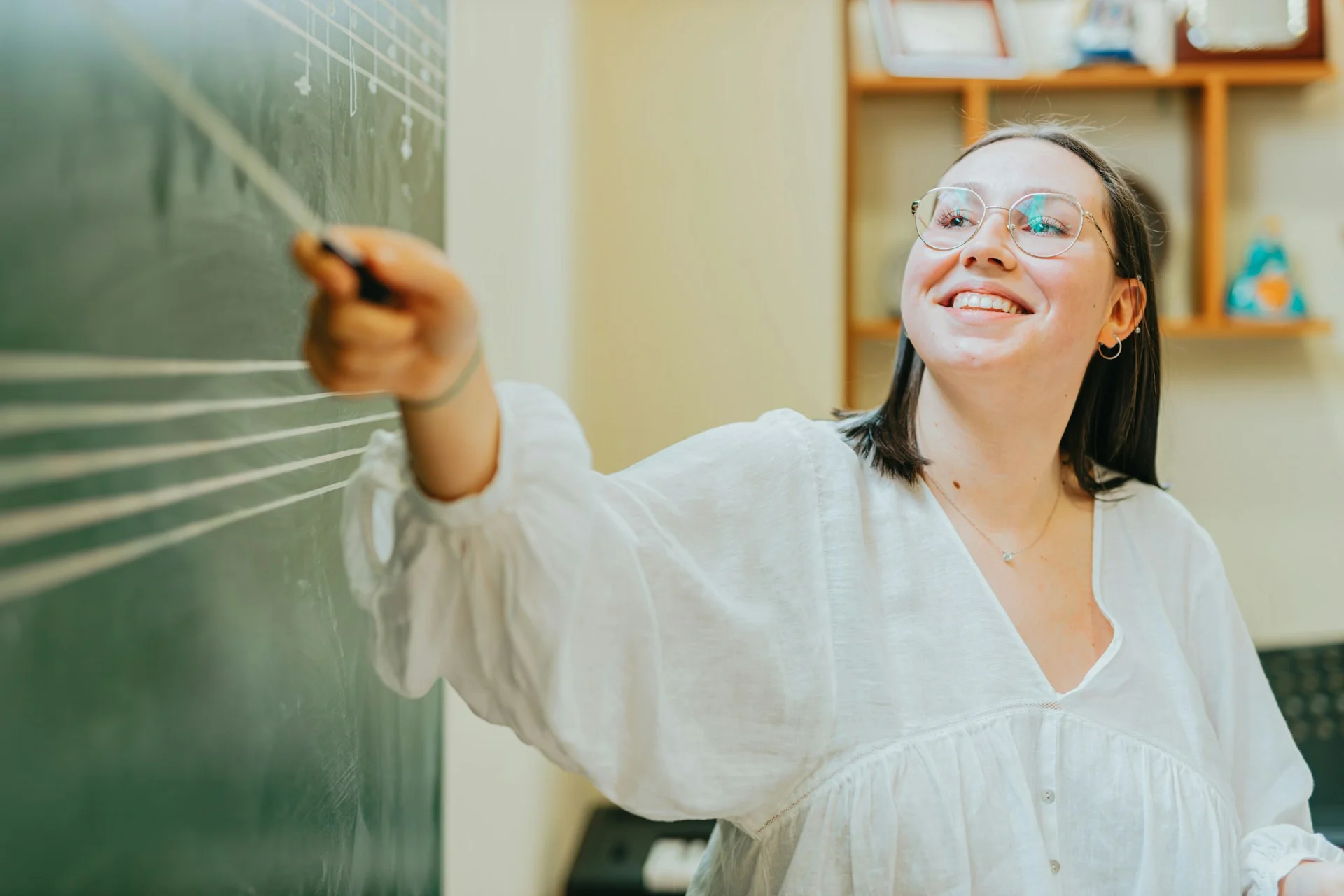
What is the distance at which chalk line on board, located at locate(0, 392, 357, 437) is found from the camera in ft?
1.48

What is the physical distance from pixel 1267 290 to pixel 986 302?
2.07m

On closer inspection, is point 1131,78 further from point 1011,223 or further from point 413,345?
point 413,345

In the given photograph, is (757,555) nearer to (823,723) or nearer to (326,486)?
(823,723)

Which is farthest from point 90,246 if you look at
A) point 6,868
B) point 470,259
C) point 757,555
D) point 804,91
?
point 804,91

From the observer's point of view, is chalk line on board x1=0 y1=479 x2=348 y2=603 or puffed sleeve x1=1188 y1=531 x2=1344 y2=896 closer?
chalk line on board x1=0 y1=479 x2=348 y2=603

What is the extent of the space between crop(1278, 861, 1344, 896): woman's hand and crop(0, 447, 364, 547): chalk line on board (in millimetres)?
1109

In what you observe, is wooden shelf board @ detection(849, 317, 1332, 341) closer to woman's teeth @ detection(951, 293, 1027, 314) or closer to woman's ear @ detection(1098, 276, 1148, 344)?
woman's ear @ detection(1098, 276, 1148, 344)

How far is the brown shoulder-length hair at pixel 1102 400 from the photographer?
126cm

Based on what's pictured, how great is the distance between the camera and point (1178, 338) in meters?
2.99

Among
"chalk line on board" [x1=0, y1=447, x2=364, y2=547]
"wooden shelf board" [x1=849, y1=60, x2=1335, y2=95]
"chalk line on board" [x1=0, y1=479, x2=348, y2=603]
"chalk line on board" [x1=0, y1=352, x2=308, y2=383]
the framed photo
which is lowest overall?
"chalk line on board" [x1=0, y1=479, x2=348, y2=603]

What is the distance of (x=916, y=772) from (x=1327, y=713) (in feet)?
6.94

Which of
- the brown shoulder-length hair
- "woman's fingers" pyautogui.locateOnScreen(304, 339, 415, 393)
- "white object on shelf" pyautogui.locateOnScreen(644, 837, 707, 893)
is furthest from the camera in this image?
"white object on shelf" pyautogui.locateOnScreen(644, 837, 707, 893)

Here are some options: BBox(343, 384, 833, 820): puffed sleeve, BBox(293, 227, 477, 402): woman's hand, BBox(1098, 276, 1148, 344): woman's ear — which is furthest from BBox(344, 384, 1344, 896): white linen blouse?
BBox(1098, 276, 1148, 344): woman's ear

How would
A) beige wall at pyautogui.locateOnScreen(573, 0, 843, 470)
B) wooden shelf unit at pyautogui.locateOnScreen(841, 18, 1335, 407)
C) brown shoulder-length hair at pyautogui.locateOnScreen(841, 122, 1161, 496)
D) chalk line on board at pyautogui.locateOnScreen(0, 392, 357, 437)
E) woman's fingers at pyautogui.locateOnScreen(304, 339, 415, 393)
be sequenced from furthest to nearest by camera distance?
wooden shelf unit at pyautogui.locateOnScreen(841, 18, 1335, 407) < beige wall at pyautogui.locateOnScreen(573, 0, 843, 470) < brown shoulder-length hair at pyautogui.locateOnScreen(841, 122, 1161, 496) < woman's fingers at pyautogui.locateOnScreen(304, 339, 415, 393) < chalk line on board at pyautogui.locateOnScreen(0, 392, 357, 437)
